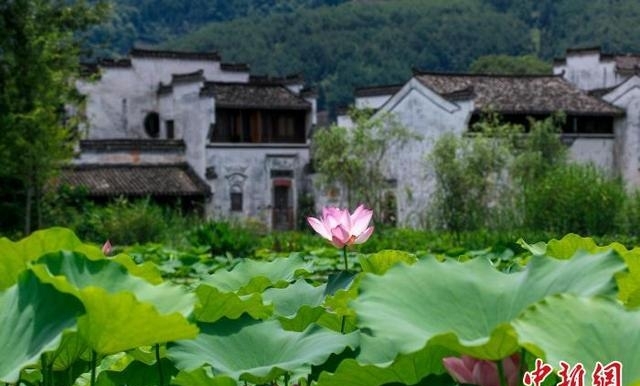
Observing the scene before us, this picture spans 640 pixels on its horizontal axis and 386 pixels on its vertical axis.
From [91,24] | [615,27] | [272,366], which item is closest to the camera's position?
[272,366]

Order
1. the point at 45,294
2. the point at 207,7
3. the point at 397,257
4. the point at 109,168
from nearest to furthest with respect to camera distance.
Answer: the point at 45,294, the point at 397,257, the point at 109,168, the point at 207,7

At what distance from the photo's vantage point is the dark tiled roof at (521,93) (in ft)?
82.8

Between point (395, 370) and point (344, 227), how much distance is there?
92 cm

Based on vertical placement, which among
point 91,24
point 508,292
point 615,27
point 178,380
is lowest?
point 178,380

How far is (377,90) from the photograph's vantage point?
2767 centimetres

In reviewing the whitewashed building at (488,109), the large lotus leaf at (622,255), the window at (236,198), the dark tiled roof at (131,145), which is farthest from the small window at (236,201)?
the large lotus leaf at (622,255)

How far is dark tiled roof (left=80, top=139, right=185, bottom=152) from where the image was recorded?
25.4m

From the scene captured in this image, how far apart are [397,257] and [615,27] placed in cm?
6206

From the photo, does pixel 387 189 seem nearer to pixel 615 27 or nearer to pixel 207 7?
pixel 615 27

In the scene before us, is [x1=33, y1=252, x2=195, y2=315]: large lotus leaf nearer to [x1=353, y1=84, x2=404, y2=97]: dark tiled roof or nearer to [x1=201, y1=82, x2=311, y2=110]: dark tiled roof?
[x1=201, y1=82, x2=311, y2=110]: dark tiled roof

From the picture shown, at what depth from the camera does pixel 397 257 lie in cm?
182

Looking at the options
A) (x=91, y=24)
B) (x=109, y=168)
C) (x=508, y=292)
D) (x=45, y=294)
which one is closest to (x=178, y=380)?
(x=45, y=294)

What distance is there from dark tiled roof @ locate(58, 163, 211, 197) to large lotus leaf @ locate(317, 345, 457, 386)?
22619mm

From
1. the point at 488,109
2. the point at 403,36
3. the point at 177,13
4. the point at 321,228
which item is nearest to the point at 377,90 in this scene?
the point at 488,109
